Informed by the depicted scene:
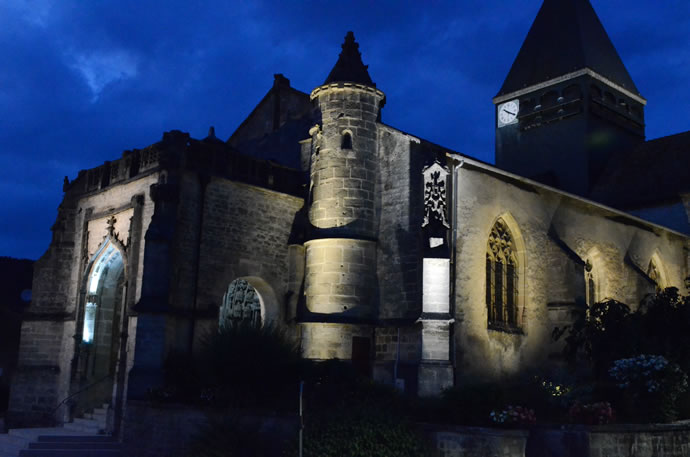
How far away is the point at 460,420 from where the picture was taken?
12031 mm

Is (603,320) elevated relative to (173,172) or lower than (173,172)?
lower

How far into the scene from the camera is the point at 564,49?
34.4 metres

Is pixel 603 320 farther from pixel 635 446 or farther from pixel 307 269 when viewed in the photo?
pixel 307 269

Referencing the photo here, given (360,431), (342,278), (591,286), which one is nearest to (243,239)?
(342,278)

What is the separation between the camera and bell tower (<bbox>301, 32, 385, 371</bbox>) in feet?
58.0

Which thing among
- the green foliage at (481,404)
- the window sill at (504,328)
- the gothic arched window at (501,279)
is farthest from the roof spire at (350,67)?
the green foliage at (481,404)

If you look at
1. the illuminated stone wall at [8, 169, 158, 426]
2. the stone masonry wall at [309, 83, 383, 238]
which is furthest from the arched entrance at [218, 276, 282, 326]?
the illuminated stone wall at [8, 169, 158, 426]

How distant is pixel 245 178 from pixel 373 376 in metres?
6.12

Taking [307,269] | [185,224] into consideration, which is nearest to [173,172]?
[185,224]

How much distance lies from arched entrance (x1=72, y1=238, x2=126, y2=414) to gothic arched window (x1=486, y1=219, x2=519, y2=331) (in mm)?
9912

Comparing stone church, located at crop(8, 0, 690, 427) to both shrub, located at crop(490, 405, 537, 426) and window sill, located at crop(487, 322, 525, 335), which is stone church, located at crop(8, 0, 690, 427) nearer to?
window sill, located at crop(487, 322, 525, 335)

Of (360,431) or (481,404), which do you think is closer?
(360,431)

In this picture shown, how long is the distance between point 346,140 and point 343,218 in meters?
2.18

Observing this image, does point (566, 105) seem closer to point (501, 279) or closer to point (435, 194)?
point (501, 279)
